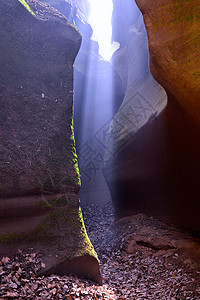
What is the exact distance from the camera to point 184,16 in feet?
16.3

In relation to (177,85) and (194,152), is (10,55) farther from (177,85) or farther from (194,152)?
(194,152)

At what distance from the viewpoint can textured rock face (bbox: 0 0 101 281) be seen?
4.68 m

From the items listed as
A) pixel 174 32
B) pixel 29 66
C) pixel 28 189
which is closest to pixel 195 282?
pixel 28 189

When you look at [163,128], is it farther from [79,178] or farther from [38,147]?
[38,147]

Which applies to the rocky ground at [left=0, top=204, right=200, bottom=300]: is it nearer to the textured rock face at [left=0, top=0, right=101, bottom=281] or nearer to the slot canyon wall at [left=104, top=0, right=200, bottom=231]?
the textured rock face at [left=0, top=0, right=101, bottom=281]

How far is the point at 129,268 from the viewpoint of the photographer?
22.0 feet

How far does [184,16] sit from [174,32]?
360 mm

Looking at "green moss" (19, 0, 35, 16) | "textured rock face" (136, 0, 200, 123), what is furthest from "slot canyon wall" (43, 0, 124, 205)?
"textured rock face" (136, 0, 200, 123)

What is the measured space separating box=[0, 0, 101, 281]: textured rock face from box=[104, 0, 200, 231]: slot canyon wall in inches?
118

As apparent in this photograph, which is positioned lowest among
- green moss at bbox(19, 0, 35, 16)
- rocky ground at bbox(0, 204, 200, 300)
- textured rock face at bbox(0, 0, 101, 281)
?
rocky ground at bbox(0, 204, 200, 300)

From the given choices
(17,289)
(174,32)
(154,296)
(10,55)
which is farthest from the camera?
(10,55)

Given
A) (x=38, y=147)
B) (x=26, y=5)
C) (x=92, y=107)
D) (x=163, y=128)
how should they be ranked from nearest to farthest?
(x=38, y=147) → (x=26, y=5) → (x=163, y=128) → (x=92, y=107)

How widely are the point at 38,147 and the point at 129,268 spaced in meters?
4.35

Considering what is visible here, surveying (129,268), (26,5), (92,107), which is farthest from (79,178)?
(92,107)
